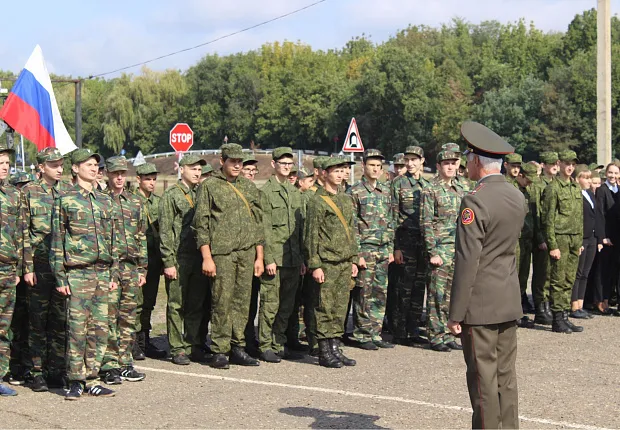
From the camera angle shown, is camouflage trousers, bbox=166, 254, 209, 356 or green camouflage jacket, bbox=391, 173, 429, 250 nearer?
camouflage trousers, bbox=166, 254, 209, 356

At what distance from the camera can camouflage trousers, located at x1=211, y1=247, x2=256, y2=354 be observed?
9555 mm

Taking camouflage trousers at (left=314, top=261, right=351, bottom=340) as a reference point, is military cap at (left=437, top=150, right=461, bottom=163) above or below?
above

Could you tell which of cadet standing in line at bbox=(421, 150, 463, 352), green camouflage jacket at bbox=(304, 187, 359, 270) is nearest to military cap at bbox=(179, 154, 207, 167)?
green camouflage jacket at bbox=(304, 187, 359, 270)

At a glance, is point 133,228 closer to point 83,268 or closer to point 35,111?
point 83,268

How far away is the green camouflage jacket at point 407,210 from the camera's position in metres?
11.2

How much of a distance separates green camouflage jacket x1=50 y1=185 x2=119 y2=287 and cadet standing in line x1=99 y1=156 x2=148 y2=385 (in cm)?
35

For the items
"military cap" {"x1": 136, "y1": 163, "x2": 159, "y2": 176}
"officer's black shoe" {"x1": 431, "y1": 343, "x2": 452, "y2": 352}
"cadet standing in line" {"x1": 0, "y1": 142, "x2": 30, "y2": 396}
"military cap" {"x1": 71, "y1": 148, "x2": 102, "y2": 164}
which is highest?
"military cap" {"x1": 71, "y1": 148, "x2": 102, "y2": 164}

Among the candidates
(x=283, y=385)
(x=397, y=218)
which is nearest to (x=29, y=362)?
(x=283, y=385)

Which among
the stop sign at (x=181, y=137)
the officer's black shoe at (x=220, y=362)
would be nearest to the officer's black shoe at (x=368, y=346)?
the officer's black shoe at (x=220, y=362)

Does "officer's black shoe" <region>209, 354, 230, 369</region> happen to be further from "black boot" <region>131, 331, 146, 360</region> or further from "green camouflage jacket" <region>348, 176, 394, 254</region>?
"green camouflage jacket" <region>348, 176, 394, 254</region>

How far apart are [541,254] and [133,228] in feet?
20.1

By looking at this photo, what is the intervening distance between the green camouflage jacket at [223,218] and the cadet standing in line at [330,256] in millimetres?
675

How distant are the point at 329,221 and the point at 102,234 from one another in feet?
8.67

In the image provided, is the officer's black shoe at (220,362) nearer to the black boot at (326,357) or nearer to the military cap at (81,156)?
the black boot at (326,357)
